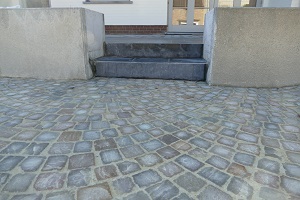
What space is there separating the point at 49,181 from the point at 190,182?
930 mm

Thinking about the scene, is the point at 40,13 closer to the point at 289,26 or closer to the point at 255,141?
the point at 255,141

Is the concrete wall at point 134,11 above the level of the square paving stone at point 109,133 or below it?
above

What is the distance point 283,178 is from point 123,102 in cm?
195

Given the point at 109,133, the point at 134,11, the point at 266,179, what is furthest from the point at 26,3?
the point at 266,179

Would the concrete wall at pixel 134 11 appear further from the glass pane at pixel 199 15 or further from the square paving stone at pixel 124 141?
the square paving stone at pixel 124 141

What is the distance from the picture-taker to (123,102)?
2.87m

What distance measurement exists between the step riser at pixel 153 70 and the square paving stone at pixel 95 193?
279cm

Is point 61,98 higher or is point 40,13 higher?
point 40,13

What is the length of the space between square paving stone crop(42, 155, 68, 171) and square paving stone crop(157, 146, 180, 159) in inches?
29.0

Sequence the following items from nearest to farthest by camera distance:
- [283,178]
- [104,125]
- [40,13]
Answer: [283,178]
[104,125]
[40,13]

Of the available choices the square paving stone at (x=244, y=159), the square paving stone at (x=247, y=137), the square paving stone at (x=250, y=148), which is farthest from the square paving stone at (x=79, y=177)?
the square paving stone at (x=247, y=137)

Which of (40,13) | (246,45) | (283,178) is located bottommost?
(283,178)

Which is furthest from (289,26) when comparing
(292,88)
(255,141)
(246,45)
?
(255,141)

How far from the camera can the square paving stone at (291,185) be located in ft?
4.44
